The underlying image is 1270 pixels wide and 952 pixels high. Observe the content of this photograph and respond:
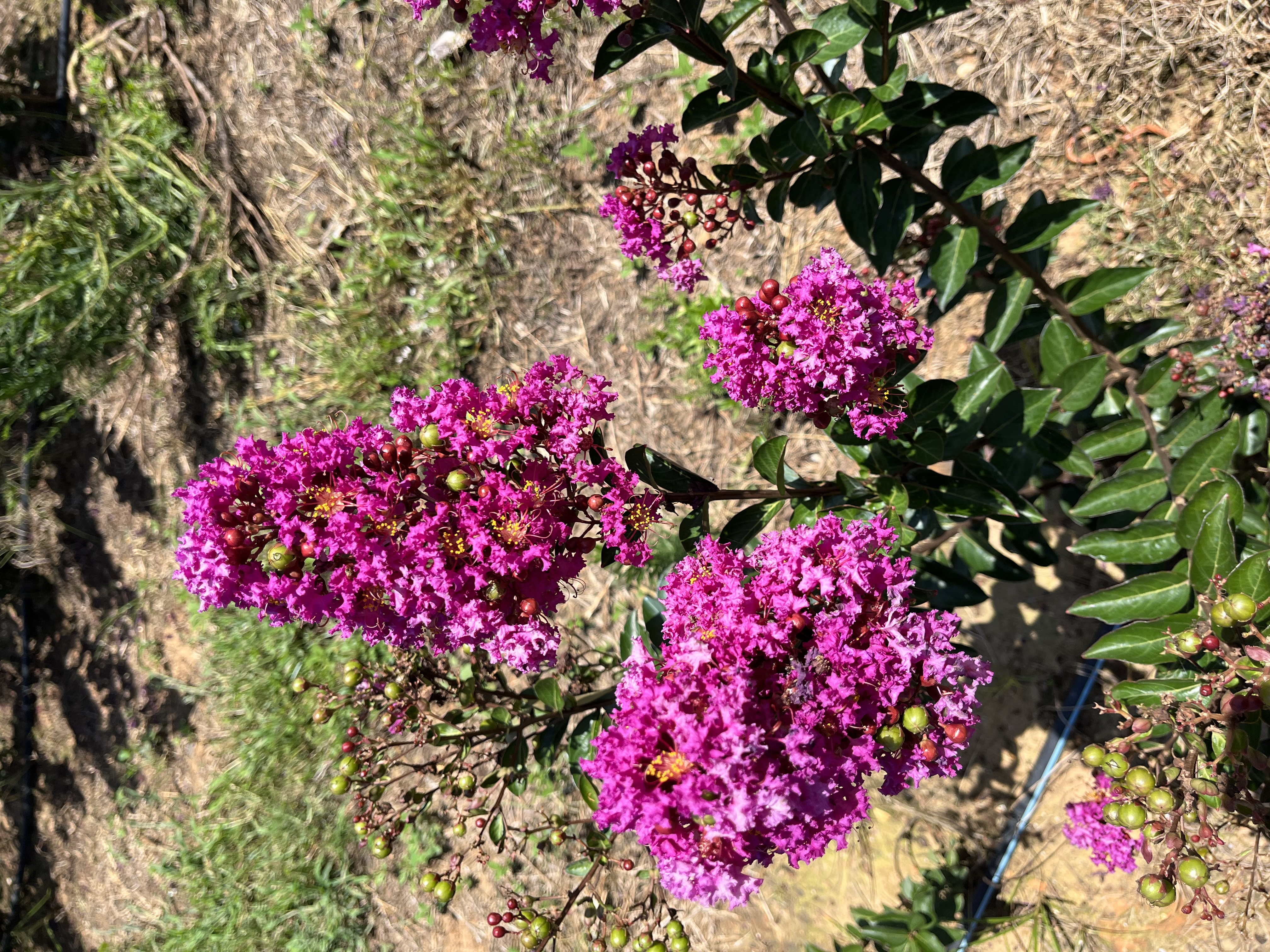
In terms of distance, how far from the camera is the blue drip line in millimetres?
3080

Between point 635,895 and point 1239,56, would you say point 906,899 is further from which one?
point 1239,56

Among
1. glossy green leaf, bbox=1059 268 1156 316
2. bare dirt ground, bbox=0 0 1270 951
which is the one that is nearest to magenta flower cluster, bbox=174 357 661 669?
glossy green leaf, bbox=1059 268 1156 316

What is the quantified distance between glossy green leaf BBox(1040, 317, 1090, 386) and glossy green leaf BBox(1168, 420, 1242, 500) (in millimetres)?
442

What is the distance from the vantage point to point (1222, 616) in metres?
1.50

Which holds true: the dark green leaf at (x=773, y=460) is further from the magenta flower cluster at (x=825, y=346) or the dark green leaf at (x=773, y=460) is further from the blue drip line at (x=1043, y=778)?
the blue drip line at (x=1043, y=778)

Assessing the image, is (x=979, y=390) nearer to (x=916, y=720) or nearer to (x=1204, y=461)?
(x=1204, y=461)

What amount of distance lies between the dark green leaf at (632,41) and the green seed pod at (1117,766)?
193 cm

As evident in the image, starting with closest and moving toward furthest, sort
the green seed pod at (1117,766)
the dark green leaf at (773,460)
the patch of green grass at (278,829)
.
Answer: the green seed pod at (1117,766) < the dark green leaf at (773,460) < the patch of green grass at (278,829)

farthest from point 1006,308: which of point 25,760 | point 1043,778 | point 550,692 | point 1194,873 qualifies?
point 25,760

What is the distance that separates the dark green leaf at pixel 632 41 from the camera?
1.75 m

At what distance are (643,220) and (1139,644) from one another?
1772 mm

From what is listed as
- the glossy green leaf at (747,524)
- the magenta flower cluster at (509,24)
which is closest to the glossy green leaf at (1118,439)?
the glossy green leaf at (747,524)

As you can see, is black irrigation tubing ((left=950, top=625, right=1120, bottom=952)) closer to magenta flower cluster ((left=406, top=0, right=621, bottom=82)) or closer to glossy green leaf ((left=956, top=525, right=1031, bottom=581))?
glossy green leaf ((left=956, top=525, right=1031, bottom=581))

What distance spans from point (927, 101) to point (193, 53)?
5.01 m
